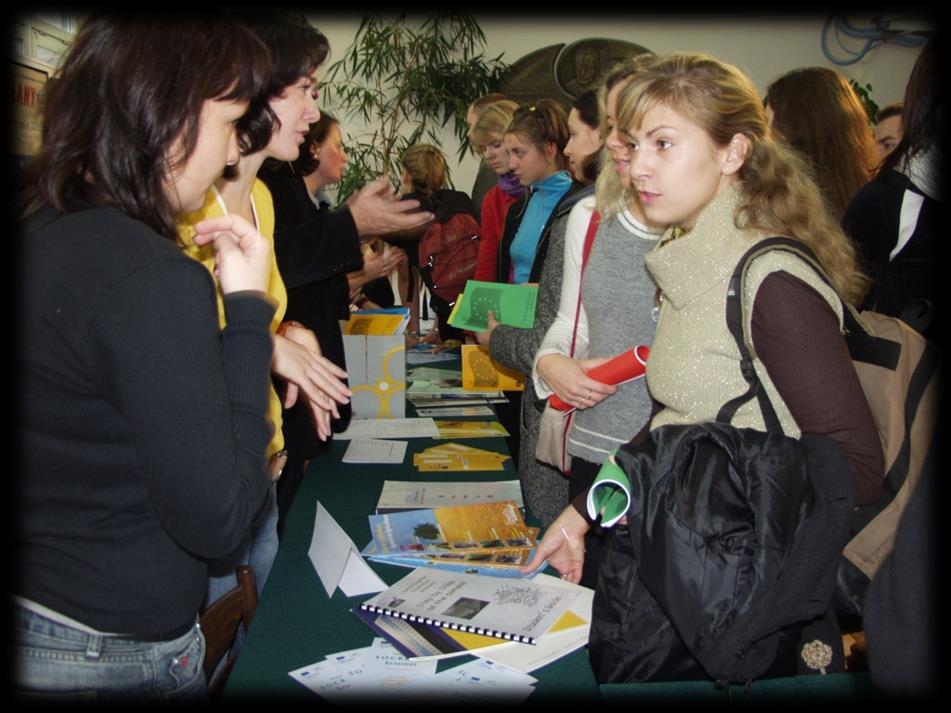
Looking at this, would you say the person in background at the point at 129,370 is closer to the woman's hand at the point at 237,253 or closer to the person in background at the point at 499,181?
the woman's hand at the point at 237,253

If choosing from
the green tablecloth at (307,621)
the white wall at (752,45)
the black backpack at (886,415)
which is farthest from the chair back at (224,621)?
the white wall at (752,45)

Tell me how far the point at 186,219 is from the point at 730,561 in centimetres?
94

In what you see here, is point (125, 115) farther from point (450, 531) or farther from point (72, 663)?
point (450, 531)

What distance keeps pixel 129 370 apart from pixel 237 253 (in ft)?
0.90

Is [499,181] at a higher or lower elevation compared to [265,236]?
lower

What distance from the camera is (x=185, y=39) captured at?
903 mm

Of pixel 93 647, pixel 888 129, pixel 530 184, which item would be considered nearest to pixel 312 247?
pixel 93 647

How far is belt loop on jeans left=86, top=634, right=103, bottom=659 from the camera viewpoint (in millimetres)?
898

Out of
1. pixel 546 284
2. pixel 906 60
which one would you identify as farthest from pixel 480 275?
pixel 906 60

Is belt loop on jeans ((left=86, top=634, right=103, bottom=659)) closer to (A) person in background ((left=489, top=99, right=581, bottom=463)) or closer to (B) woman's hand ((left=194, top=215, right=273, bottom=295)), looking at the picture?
(B) woman's hand ((left=194, top=215, right=273, bottom=295))

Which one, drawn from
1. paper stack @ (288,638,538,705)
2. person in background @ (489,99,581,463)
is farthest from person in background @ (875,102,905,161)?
paper stack @ (288,638,538,705)

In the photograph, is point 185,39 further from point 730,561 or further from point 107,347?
point 730,561

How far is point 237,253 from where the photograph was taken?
1.01 meters

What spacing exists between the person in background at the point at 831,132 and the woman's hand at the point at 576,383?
3.04 ft
